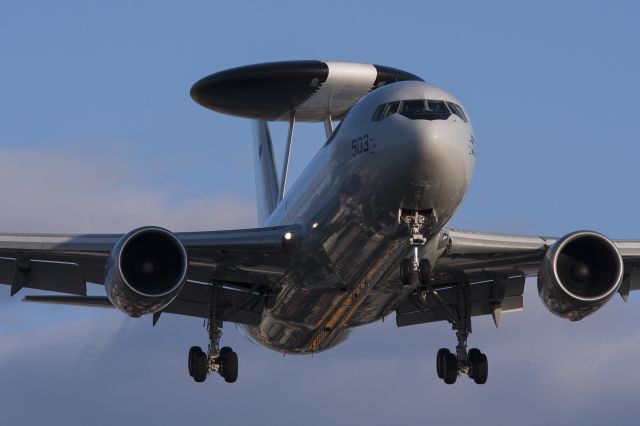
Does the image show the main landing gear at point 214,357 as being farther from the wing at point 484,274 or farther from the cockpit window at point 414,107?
the cockpit window at point 414,107

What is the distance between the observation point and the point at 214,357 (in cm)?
A: 3438

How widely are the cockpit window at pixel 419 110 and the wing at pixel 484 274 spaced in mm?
3603

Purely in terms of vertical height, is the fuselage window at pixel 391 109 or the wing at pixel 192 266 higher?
the fuselage window at pixel 391 109

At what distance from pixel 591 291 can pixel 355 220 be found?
6.48m

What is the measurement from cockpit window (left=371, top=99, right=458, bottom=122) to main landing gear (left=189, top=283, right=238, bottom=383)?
9.12 meters

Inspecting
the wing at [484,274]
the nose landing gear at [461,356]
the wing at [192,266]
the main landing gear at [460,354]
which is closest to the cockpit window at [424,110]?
the wing at [484,274]

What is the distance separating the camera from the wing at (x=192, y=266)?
1197 inches

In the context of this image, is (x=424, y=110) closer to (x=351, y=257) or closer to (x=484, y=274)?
(x=351, y=257)

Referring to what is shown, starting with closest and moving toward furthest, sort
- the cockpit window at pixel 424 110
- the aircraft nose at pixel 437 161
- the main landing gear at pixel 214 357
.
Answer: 1. the aircraft nose at pixel 437 161
2. the cockpit window at pixel 424 110
3. the main landing gear at pixel 214 357

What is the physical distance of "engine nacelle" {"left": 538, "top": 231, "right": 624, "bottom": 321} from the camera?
30.1m

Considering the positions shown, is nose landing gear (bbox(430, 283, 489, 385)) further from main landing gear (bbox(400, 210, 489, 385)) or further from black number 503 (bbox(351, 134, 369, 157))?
black number 503 (bbox(351, 134, 369, 157))

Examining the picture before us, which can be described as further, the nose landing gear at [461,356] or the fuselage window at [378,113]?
the nose landing gear at [461,356]

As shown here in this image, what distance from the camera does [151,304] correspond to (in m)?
28.7

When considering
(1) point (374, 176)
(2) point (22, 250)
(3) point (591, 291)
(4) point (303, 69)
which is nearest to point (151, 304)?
(2) point (22, 250)
